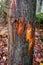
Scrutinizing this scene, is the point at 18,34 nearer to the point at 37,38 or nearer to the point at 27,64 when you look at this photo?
the point at 27,64

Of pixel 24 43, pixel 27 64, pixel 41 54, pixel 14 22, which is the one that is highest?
pixel 14 22

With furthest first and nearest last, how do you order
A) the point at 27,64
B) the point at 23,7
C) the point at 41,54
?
the point at 41,54 → the point at 27,64 → the point at 23,7

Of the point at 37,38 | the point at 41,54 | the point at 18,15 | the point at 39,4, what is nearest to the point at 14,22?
the point at 18,15

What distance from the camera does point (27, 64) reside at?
11.0 feet

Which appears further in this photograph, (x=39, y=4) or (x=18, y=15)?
(x=39, y=4)

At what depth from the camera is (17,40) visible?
316 cm

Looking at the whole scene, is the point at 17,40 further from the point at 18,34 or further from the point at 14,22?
the point at 14,22

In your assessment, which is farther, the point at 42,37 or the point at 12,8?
the point at 42,37

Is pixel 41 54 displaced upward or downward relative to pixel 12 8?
downward

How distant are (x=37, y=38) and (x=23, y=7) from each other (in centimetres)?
563

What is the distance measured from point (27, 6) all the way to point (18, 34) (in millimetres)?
458

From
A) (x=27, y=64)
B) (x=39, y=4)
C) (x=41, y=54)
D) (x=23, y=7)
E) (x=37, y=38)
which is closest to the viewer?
(x=23, y=7)

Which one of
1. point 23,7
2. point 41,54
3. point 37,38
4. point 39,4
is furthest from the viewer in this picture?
point 39,4

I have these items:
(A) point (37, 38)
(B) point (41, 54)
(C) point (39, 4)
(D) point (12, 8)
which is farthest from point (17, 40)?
(C) point (39, 4)
